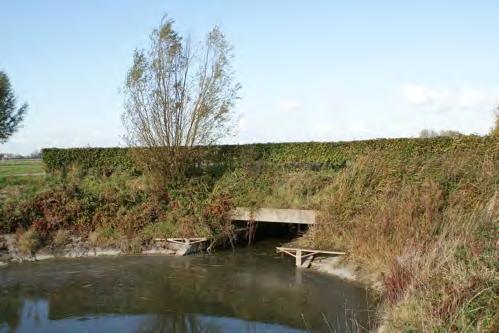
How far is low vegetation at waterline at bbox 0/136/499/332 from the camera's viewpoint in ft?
24.3

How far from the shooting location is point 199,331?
7664 mm

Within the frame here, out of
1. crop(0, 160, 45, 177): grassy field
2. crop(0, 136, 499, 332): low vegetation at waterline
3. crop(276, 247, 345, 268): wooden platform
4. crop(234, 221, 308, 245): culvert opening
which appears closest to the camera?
crop(0, 136, 499, 332): low vegetation at waterline

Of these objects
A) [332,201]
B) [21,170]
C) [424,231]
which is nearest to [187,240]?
[332,201]

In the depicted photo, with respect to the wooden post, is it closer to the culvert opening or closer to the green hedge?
the culvert opening

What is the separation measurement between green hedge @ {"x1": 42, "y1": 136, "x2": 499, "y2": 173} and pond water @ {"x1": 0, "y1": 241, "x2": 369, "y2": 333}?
5.02m

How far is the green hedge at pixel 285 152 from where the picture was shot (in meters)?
14.9

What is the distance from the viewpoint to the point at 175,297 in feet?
30.9

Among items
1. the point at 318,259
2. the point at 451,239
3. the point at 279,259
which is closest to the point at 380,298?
the point at 451,239

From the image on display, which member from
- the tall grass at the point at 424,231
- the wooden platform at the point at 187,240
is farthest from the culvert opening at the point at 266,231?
the tall grass at the point at 424,231

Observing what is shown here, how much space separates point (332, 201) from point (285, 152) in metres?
4.61

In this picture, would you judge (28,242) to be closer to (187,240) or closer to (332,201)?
(187,240)

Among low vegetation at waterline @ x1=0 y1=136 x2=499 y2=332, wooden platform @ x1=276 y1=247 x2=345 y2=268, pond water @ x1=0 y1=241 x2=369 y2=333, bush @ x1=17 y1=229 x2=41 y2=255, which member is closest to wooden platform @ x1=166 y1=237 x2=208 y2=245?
low vegetation at waterline @ x1=0 y1=136 x2=499 y2=332

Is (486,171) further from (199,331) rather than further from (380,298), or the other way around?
(199,331)

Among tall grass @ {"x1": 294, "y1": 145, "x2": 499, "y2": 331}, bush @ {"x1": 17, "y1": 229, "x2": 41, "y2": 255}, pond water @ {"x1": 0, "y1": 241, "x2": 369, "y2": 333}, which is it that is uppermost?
tall grass @ {"x1": 294, "y1": 145, "x2": 499, "y2": 331}
